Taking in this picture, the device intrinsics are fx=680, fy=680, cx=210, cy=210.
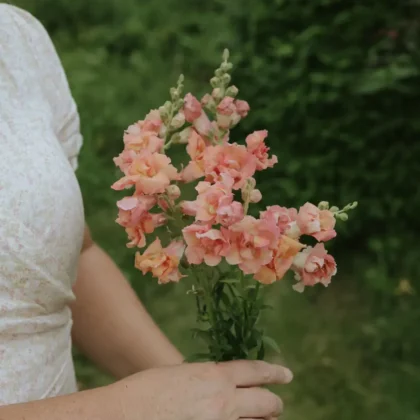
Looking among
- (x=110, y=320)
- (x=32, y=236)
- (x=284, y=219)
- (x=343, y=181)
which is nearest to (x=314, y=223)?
(x=284, y=219)

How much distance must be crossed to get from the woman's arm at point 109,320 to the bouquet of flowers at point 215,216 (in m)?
0.33

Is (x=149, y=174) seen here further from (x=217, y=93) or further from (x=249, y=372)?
(x=249, y=372)

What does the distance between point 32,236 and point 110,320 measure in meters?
0.25

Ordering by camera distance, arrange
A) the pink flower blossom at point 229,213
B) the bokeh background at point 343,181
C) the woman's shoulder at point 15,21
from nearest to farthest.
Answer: the pink flower blossom at point 229,213, the woman's shoulder at point 15,21, the bokeh background at point 343,181

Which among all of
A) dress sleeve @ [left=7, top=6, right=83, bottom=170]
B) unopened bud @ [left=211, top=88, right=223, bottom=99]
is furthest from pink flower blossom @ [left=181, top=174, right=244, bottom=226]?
dress sleeve @ [left=7, top=6, right=83, bottom=170]

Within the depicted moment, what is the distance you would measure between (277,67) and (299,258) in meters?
1.56

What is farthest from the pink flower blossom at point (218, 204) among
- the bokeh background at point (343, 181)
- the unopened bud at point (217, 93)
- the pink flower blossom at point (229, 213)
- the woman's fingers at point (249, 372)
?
the bokeh background at point (343, 181)

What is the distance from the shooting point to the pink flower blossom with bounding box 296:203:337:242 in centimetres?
56

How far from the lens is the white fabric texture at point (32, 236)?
761mm

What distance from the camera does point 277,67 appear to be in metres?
2.06

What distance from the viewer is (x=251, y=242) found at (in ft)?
1.74

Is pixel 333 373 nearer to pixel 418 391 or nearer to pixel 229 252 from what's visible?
pixel 418 391

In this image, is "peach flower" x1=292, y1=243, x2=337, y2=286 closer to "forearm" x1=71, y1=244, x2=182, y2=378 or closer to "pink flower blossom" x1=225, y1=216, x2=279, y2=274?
"pink flower blossom" x1=225, y1=216, x2=279, y2=274

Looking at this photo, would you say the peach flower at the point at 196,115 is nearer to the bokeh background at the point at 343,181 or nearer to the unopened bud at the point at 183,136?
the unopened bud at the point at 183,136
